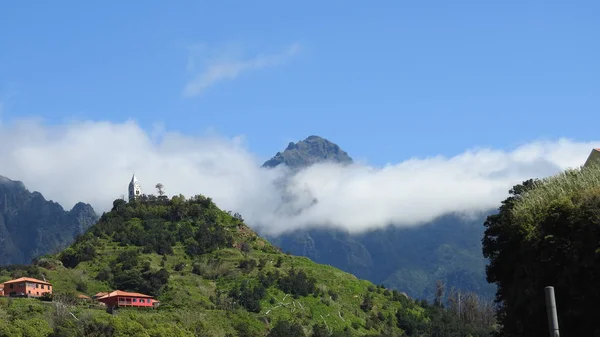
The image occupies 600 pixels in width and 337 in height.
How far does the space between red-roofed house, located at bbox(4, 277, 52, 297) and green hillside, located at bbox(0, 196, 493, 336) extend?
8.28 feet

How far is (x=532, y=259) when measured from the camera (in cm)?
4656

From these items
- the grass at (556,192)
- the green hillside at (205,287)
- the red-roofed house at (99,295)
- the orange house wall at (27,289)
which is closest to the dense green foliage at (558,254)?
the grass at (556,192)

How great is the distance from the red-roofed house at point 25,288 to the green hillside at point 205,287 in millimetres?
2524

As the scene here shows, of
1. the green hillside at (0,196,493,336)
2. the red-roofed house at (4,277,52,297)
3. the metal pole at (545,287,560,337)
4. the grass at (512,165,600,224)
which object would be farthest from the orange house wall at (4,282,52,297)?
the metal pole at (545,287,560,337)

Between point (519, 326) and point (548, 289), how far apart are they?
2589cm

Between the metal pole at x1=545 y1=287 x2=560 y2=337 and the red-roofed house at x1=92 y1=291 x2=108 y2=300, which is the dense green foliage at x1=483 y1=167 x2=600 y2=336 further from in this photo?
the red-roofed house at x1=92 y1=291 x2=108 y2=300

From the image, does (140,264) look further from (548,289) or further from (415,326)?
(548,289)

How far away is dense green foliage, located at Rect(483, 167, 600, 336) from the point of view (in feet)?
138

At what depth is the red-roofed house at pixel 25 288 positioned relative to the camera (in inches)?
5079

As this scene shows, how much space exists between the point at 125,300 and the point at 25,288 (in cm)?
1455

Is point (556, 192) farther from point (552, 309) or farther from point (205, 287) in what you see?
point (205, 287)

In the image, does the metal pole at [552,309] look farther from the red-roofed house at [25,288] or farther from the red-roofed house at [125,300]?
the red-roofed house at [25,288]

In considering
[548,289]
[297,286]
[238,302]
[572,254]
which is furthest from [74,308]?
[548,289]

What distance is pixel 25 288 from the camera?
12900cm
